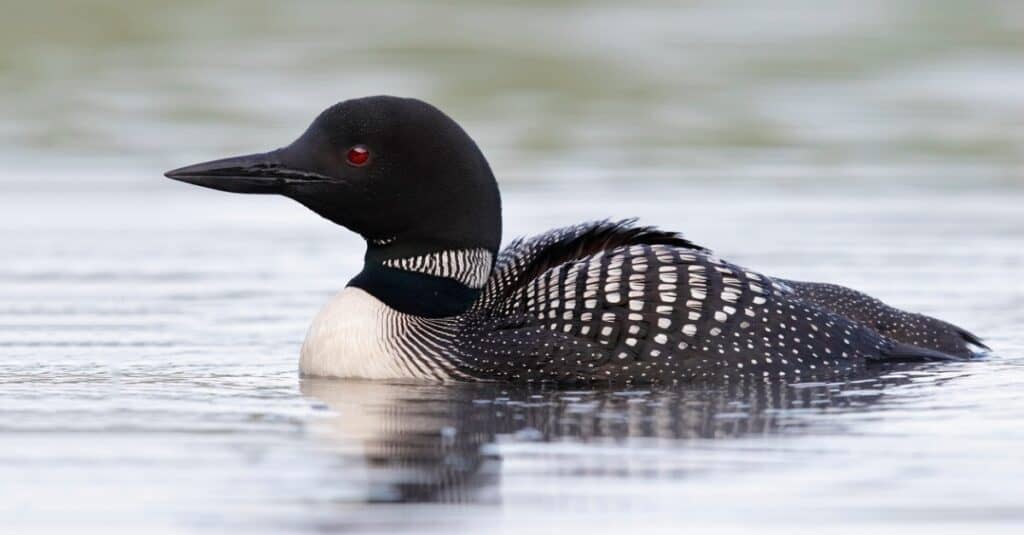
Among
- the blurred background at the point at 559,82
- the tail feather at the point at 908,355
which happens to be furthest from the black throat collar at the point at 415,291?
the blurred background at the point at 559,82

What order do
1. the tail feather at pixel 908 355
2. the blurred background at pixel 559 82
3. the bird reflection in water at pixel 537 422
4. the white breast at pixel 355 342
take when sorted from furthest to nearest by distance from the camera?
the blurred background at pixel 559 82, the tail feather at pixel 908 355, the white breast at pixel 355 342, the bird reflection in water at pixel 537 422

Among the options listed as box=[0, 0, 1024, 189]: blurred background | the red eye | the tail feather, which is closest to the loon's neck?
the red eye

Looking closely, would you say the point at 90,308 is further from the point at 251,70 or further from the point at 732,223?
the point at 251,70

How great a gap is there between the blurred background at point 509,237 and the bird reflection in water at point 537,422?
0.02 metres

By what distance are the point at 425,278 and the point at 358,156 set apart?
417 millimetres

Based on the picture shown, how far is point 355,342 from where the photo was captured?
5.99 m

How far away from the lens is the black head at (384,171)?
6047 mm

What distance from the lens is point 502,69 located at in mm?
16203

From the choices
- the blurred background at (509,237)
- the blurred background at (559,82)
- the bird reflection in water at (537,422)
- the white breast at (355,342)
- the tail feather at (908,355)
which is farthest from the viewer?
the blurred background at (559,82)

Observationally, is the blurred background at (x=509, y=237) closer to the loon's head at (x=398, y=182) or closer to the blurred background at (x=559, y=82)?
the blurred background at (x=559, y=82)

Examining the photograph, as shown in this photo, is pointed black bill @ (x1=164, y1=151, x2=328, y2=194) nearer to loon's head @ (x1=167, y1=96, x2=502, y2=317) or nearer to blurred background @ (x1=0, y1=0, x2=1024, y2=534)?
loon's head @ (x1=167, y1=96, x2=502, y2=317)

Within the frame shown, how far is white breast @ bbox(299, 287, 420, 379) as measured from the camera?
19.6 feet

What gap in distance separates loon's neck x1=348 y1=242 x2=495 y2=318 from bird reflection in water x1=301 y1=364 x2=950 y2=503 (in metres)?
0.33

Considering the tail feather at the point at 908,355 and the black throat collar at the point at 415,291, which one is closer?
the black throat collar at the point at 415,291
